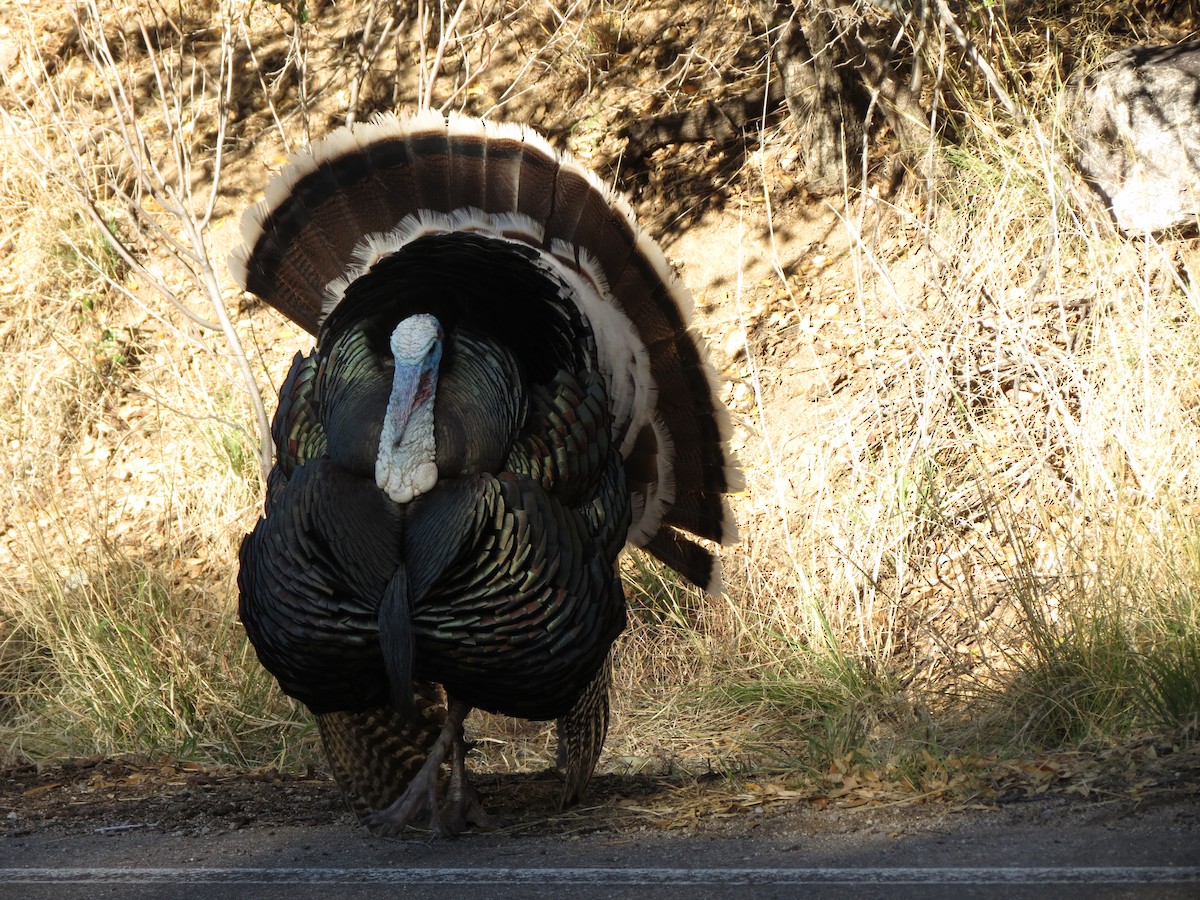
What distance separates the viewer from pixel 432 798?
3834mm

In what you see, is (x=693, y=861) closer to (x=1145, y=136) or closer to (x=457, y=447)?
(x=457, y=447)

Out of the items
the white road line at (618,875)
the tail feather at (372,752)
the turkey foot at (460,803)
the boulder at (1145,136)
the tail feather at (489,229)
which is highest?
the boulder at (1145,136)

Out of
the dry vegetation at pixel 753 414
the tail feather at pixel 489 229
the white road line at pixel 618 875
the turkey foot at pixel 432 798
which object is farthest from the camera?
the dry vegetation at pixel 753 414

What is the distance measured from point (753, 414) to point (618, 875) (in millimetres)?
4263

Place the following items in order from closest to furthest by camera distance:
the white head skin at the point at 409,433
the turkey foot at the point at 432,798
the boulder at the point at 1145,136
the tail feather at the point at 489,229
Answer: the white head skin at the point at 409,433
the turkey foot at the point at 432,798
the tail feather at the point at 489,229
the boulder at the point at 1145,136

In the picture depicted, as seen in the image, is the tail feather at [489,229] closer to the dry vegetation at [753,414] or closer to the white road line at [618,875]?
the dry vegetation at [753,414]

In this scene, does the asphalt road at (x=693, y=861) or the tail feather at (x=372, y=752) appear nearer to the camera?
the asphalt road at (x=693, y=861)

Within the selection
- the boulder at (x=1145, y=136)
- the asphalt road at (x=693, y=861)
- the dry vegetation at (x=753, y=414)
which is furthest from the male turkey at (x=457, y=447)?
the boulder at (x=1145, y=136)

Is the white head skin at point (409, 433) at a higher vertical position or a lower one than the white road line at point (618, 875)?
higher

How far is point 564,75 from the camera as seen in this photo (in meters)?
A: 8.73

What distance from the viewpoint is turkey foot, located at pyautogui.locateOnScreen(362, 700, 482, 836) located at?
12.5ft

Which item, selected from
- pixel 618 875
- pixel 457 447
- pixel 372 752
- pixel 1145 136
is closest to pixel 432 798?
pixel 372 752

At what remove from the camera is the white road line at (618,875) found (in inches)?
112

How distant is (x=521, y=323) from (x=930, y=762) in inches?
69.8
